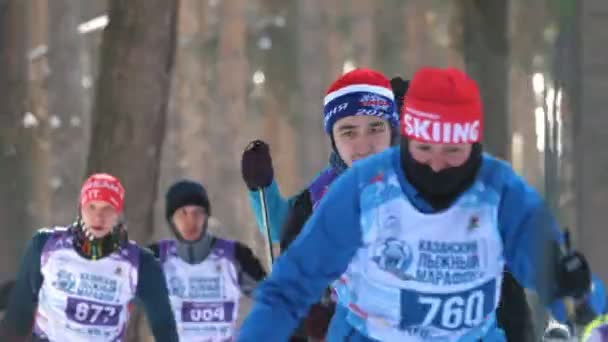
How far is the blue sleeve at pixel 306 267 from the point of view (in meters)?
4.16

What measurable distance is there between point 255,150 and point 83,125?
32.0ft

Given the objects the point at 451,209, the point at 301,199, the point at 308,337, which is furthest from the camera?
the point at 308,337

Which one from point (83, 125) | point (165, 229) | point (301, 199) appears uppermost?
point (301, 199)

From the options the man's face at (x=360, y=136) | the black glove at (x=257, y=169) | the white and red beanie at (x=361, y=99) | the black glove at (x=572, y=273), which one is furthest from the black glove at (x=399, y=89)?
the black glove at (x=572, y=273)

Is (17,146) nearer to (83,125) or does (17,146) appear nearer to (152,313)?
(83,125)

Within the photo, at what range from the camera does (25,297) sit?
319 inches

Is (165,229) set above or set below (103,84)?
below

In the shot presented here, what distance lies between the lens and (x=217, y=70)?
17.5 meters

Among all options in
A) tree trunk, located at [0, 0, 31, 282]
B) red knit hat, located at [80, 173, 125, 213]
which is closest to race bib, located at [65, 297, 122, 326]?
red knit hat, located at [80, 173, 125, 213]

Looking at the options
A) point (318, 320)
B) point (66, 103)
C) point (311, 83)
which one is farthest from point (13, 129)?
point (318, 320)

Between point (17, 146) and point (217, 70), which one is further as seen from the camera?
point (217, 70)

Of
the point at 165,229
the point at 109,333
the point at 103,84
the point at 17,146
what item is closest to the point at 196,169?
the point at 165,229

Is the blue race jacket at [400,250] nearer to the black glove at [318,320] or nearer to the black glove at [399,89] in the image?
the black glove at [318,320]

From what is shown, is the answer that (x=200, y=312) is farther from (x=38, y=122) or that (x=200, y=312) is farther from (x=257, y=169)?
(x=38, y=122)
